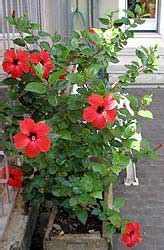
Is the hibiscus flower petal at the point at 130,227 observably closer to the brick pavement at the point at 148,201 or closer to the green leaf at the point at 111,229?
the green leaf at the point at 111,229

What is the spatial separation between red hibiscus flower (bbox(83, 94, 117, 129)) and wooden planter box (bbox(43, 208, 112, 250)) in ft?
2.60

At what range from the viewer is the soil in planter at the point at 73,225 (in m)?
2.95

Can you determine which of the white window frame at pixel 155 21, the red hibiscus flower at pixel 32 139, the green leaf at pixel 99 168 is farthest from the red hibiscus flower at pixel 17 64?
the white window frame at pixel 155 21

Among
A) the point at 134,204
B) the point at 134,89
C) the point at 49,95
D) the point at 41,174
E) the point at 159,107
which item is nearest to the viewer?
the point at 49,95

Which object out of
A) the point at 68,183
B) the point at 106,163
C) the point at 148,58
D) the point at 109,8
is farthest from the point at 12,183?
the point at 109,8

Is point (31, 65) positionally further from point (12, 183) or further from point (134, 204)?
point (134, 204)

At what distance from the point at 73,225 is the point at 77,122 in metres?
0.71

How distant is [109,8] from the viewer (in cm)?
767

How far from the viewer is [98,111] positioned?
240 centimetres

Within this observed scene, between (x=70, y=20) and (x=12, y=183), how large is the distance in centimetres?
429

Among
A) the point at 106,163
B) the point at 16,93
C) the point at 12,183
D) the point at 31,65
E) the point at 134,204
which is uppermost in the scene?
the point at 31,65

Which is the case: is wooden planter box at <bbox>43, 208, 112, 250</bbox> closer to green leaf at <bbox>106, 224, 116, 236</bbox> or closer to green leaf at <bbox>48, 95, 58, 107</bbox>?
green leaf at <bbox>106, 224, 116, 236</bbox>

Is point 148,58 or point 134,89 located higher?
point 148,58

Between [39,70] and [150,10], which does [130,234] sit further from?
[150,10]
